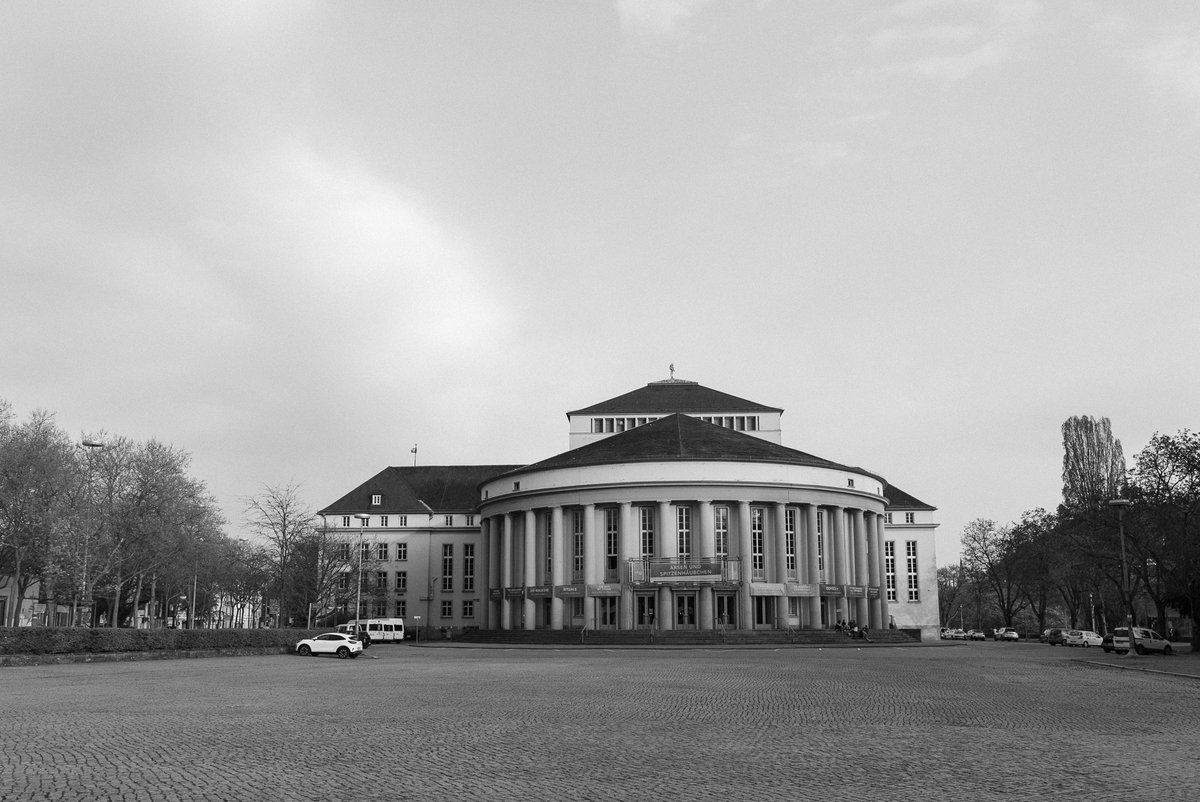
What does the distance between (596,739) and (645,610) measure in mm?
55989

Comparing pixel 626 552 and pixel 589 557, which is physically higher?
pixel 626 552

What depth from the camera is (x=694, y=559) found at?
6900 cm

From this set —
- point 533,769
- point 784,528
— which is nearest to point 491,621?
point 784,528

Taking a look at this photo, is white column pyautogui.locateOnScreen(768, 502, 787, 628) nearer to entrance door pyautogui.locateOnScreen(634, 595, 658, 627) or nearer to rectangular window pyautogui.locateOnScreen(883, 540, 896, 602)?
entrance door pyautogui.locateOnScreen(634, 595, 658, 627)

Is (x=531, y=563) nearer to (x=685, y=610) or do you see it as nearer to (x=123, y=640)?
(x=685, y=610)

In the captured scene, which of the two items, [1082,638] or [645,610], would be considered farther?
[645,610]

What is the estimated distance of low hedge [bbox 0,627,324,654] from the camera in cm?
3578

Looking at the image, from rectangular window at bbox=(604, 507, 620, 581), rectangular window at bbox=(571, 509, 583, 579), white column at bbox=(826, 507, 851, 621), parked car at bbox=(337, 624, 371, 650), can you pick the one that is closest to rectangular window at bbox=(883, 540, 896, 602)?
white column at bbox=(826, 507, 851, 621)

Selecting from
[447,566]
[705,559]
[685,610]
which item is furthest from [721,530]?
[447,566]

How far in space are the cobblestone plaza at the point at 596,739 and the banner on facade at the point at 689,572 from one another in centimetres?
4066

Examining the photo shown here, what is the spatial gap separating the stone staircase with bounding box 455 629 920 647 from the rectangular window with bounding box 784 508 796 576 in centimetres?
472

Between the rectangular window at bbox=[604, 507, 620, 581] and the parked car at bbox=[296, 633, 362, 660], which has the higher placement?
the rectangular window at bbox=[604, 507, 620, 581]

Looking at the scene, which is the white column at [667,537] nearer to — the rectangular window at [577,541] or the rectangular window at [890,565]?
the rectangular window at [577,541]

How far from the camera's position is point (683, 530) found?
7069 centimetres
